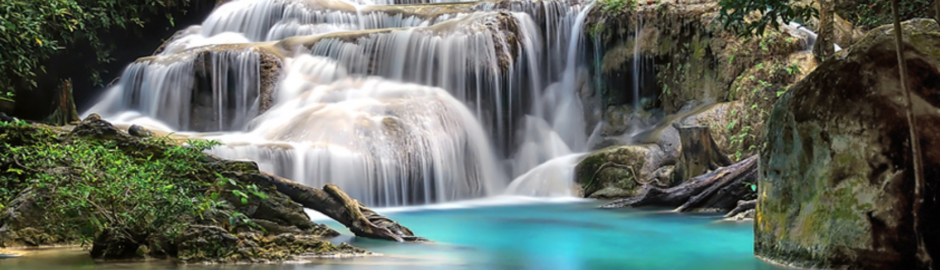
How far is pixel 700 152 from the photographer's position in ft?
32.6

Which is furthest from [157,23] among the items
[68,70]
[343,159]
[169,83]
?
[343,159]

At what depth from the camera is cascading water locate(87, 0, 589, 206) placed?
12.2 m

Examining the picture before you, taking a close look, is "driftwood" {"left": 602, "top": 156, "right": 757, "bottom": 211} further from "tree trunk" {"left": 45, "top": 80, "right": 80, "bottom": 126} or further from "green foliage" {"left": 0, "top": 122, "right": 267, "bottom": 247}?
"tree trunk" {"left": 45, "top": 80, "right": 80, "bottom": 126}

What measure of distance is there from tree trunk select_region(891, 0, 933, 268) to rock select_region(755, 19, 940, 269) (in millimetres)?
26

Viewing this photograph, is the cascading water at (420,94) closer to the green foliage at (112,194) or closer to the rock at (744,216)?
the rock at (744,216)

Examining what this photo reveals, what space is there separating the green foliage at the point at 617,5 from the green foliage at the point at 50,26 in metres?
9.52

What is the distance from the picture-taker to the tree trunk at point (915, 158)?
359cm

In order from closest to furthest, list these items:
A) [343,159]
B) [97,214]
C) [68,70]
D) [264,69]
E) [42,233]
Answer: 1. [97,214]
2. [42,233]
3. [343,159]
4. [264,69]
5. [68,70]

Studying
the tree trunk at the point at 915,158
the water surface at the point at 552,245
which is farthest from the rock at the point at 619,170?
the tree trunk at the point at 915,158

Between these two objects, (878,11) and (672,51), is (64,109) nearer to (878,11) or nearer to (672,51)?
(672,51)

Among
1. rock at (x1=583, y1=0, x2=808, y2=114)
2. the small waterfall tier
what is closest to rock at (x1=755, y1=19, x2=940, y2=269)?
the small waterfall tier

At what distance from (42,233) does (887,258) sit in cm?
540

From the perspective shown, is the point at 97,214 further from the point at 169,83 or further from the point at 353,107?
the point at 169,83

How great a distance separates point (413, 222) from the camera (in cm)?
862
